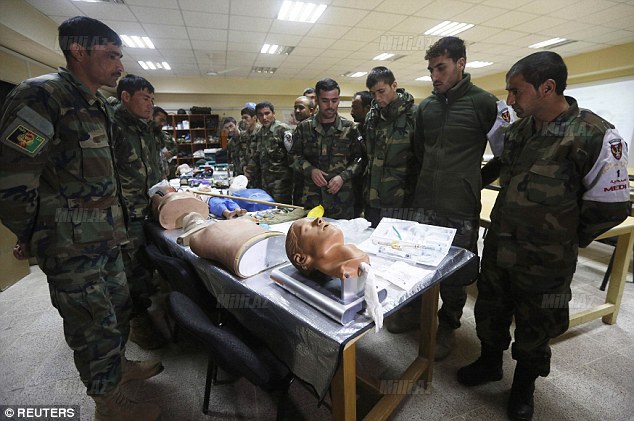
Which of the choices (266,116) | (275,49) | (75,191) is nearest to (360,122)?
(266,116)

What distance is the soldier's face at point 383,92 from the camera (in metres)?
1.96

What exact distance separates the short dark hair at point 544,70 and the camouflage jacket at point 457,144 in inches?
15.5

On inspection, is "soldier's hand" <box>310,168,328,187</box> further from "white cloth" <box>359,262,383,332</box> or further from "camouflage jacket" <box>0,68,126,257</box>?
"white cloth" <box>359,262,383,332</box>

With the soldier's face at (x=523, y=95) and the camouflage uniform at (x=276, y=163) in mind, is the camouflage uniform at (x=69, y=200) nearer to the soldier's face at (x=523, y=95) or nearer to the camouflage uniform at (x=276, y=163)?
the soldier's face at (x=523, y=95)

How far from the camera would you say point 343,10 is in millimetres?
4129

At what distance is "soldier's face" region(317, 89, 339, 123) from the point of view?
2309 mm

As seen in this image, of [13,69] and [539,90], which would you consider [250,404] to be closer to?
[539,90]

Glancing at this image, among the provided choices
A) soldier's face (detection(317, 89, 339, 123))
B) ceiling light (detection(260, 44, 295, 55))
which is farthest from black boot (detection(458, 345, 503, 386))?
ceiling light (detection(260, 44, 295, 55))

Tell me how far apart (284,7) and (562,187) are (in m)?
4.19

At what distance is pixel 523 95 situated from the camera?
1.25 meters

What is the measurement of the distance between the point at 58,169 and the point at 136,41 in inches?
212

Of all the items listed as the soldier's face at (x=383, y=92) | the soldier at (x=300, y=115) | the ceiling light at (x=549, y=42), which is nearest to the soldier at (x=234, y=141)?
the soldier at (x=300, y=115)

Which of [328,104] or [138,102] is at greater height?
[328,104]

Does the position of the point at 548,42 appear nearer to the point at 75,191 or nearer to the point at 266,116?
the point at 266,116
